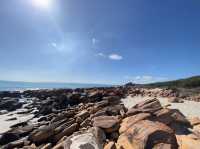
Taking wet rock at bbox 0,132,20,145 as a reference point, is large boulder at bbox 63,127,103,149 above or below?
above

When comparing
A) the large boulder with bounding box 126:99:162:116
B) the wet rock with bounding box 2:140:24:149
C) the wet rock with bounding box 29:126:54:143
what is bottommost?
the wet rock with bounding box 2:140:24:149

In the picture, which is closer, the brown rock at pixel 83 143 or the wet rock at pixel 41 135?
the brown rock at pixel 83 143

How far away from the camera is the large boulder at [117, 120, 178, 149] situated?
5.81 m

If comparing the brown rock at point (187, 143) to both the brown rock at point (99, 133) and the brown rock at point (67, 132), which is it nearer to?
the brown rock at point (99, 133)

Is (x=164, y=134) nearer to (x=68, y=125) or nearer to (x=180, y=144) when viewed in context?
(x=180, y=144)

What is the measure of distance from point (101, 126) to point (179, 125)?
3338 mm

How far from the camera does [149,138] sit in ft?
19.4

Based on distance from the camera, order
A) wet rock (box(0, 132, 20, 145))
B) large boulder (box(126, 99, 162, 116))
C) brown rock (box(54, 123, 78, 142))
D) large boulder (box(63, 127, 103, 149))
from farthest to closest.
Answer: wet rock (box(0, 132, 20, 145)) < brown rock (box(54, 123, 78, 142)) < large boulder (box(126, 99, 162, 116)) < large boulder (box(63, 127, 103, 149))

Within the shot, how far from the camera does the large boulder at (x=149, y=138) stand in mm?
5809

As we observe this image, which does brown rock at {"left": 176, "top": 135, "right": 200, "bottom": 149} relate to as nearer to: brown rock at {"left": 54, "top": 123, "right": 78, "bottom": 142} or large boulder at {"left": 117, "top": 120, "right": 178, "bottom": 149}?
large boulder at {"left": 117, "top": 120, "right": 178, "bottom": 149}

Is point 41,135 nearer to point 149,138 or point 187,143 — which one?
point 149,138

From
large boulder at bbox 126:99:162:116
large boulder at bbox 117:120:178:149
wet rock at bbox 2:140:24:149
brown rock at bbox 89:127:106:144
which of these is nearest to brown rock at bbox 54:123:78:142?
wet rock at bbox 2:140:24:149

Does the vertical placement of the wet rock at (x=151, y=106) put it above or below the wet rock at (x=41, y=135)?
above

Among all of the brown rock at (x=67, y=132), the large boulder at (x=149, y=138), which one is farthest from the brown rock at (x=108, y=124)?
the brown rock at (x=67, y=132)
